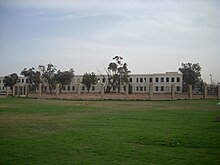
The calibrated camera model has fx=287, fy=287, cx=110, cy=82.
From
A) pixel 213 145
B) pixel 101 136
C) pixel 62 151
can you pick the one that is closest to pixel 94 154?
pixel 62 151

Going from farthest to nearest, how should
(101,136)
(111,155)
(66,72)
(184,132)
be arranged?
(66,72)
(184,132)
(101,136)
(111,155)

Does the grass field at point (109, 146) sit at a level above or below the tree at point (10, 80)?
below

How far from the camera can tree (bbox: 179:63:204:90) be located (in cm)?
7538

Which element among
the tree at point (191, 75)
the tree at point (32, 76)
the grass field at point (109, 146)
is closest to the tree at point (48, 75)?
the tree at point (32, 76)

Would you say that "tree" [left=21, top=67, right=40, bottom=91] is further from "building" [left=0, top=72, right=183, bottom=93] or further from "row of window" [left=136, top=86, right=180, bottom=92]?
"row of window" [left=136, top=86, right=180, bottom=92]

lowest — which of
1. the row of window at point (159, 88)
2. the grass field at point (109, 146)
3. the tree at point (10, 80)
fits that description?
the grass field at point (109, 146)

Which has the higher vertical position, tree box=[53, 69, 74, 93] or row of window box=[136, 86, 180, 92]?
tree box=[53, 69, 74, 93]

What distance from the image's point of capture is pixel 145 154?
7160mm

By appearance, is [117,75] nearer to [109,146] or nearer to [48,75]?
[48,75]

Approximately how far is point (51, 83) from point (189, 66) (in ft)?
123

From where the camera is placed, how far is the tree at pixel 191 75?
247 feet

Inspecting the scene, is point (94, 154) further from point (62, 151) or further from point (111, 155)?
point (62, 151)

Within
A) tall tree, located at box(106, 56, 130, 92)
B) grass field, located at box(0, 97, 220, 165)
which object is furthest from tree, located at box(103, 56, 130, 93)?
grass field, located at box(0, 97, 220, 165)

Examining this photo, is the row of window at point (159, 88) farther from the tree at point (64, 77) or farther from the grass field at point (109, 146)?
the grass field at point (109, 146)
